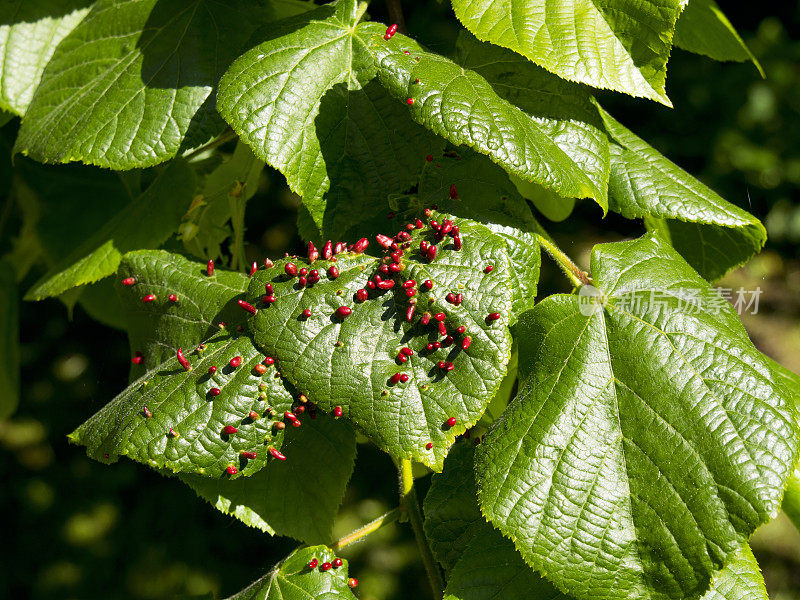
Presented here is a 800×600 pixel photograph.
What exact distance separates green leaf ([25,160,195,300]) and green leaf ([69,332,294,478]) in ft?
1.23

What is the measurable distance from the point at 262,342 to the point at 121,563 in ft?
9.57

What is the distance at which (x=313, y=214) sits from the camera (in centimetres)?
113

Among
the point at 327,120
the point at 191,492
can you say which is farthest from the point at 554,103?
the point at 191,492

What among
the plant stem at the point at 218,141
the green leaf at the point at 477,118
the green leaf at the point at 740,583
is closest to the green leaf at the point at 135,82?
the plant stem at the point at 218,141

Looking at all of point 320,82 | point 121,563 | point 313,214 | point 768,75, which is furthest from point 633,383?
point 768,75

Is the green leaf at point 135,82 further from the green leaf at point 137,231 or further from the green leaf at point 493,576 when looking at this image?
the green leaf at point 493,576

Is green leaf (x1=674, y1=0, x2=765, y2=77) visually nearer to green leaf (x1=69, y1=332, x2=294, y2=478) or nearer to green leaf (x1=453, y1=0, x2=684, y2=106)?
green leaf (x1=453, y1=0, x2=684, y2=106)

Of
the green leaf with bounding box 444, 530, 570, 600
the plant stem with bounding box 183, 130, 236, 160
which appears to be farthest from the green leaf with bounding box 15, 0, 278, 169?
the green leaf with bounding box 444, 530, 570, 600

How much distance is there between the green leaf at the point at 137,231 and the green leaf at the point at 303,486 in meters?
0.45

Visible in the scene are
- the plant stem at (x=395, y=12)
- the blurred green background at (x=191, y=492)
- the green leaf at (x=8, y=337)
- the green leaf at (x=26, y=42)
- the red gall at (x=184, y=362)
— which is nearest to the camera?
the red gall at (x=184, y=362)

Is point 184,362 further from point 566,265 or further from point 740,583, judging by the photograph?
point 740,583

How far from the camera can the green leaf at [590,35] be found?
1.14 meters

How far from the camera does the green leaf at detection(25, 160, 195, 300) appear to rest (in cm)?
142

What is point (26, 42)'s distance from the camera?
1516mm
